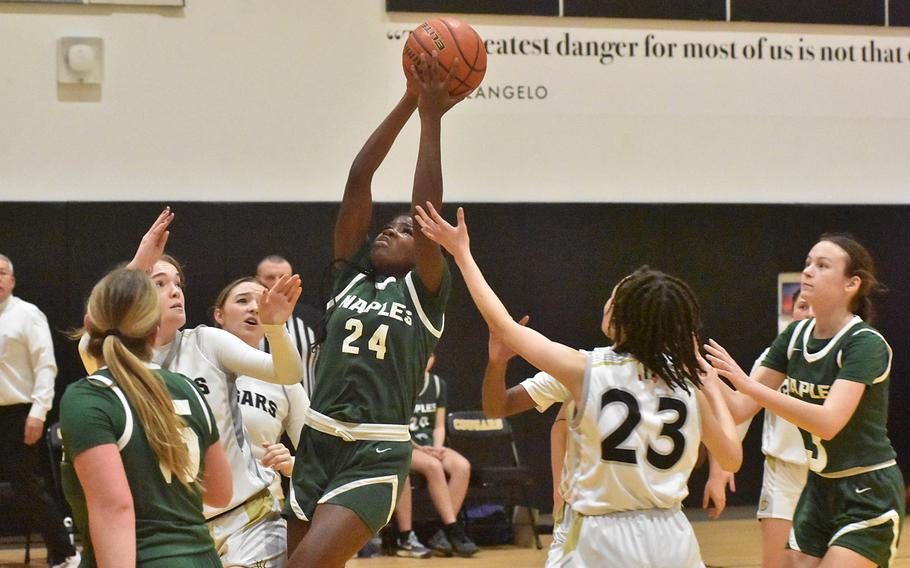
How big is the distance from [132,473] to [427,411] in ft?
19.1

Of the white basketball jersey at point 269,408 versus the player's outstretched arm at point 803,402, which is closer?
the player's outstretched arm at point 803,402

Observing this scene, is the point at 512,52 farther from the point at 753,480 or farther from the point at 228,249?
the point at 753,480

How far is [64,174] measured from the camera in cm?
909

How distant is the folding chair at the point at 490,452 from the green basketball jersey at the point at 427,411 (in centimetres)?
30

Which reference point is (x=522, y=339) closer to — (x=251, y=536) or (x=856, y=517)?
(x=251, y=536)

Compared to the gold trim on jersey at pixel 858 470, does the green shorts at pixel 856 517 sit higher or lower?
lower

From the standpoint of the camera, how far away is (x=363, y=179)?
4164 mm

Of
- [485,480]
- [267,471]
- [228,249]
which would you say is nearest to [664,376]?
[267,471]

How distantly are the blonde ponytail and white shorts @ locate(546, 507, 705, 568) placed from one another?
1.13 meters

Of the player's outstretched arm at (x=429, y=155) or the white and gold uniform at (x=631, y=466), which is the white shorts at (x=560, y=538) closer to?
the white and gold uniform at (x=631, y=466)

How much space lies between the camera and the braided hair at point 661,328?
3.34 meters

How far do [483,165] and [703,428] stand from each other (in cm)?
659

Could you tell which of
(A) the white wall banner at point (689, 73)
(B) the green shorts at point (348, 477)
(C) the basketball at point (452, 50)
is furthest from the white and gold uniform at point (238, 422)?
(A) the white wall banner at point (689, 73)

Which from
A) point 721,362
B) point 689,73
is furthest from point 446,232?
point 689,73
